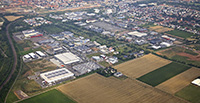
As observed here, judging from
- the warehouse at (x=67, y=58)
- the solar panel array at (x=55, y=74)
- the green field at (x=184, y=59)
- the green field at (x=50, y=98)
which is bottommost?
the green field at (x=50, y=98)

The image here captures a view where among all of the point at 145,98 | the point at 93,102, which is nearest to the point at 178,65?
the point at 145,98

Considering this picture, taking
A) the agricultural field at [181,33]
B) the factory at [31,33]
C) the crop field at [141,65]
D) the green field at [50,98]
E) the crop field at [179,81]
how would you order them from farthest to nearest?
the agricultural field at [181,33] < the factory at [31,33] < the crop field at [141,65] < the crop field at [179,81] < the green field at [50,98]

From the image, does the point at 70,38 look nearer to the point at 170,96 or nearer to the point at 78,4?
the point at 170,96

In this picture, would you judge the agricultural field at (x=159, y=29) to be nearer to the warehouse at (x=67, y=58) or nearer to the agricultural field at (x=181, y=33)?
the agricultural field at (x=181, y=33)

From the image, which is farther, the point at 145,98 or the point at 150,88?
the point at 150,88

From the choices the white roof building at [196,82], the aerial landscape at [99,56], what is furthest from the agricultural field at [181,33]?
the white roof building at [196,82]

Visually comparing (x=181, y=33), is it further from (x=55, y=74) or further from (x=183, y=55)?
(x=55, y=74)

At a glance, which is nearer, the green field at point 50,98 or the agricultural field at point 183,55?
the green field at point 50,98

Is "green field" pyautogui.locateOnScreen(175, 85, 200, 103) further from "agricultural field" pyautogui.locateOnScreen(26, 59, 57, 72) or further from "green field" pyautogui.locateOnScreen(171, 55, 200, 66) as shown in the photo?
"agricultural field" pyautogui.locateOnScreen(26, 59, 57, 72)
